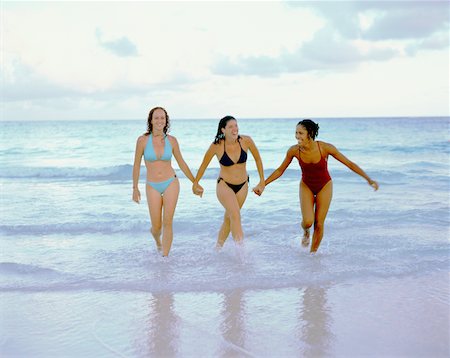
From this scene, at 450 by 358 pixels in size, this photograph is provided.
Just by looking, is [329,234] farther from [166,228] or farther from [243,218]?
[166,228]

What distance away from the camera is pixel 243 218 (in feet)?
34.4

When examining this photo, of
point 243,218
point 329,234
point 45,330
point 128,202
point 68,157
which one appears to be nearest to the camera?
point 45,330

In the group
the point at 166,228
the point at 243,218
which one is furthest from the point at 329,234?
the point at 166,228

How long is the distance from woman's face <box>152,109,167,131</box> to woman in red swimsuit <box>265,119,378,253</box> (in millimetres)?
1659

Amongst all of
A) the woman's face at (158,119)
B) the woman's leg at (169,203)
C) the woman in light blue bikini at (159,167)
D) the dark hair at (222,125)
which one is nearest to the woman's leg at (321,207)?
the dark hair at (222,125)

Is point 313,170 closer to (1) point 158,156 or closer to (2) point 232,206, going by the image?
(2) point 232,206

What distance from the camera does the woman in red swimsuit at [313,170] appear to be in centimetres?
685

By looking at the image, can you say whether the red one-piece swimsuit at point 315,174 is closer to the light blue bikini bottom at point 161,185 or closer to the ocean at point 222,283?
the ocean at point 222,283

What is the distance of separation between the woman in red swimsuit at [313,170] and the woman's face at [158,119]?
1659mm

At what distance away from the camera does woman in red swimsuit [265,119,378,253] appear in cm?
685

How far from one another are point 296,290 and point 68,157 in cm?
2586

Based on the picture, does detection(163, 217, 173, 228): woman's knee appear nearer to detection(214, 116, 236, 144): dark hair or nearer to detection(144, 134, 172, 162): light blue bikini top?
detection(144, 134, 172, 162): light blue bikini top

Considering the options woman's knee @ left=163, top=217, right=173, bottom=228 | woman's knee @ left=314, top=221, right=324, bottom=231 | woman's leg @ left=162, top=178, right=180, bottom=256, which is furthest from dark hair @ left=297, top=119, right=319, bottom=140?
woman's knee @ left=163, top=217, right=173, bottom=228

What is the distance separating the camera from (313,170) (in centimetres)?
707
